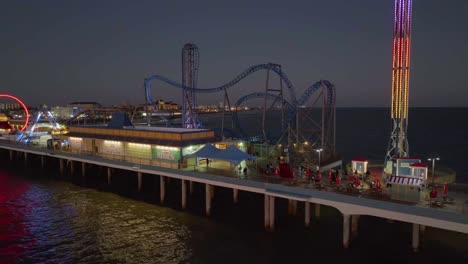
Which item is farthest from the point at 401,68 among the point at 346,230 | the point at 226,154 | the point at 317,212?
the point at 226,154

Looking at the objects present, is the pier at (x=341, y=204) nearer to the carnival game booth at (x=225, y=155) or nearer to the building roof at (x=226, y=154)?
the carnival game booth at (x=225, y=155)

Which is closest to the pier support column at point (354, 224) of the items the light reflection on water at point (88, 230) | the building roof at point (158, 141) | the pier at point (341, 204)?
the pier at point (341, 204)

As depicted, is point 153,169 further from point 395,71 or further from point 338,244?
point 395,71

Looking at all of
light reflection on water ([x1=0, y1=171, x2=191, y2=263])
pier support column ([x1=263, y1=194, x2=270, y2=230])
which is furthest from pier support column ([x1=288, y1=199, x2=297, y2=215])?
light reflection on water ([x1=0, y1=171, x2=191, y2=263])

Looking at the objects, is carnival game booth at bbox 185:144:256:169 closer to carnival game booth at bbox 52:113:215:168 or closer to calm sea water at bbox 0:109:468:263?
carnival game booth at bbox 52:113:215:168

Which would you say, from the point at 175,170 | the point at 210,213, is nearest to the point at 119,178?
the point at 175,170

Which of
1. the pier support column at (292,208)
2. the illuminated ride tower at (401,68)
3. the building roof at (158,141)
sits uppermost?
the illuminated ride tower at (401,68)

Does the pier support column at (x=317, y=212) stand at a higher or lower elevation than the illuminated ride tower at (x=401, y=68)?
lower

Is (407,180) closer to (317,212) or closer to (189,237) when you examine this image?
A: (317,212)
